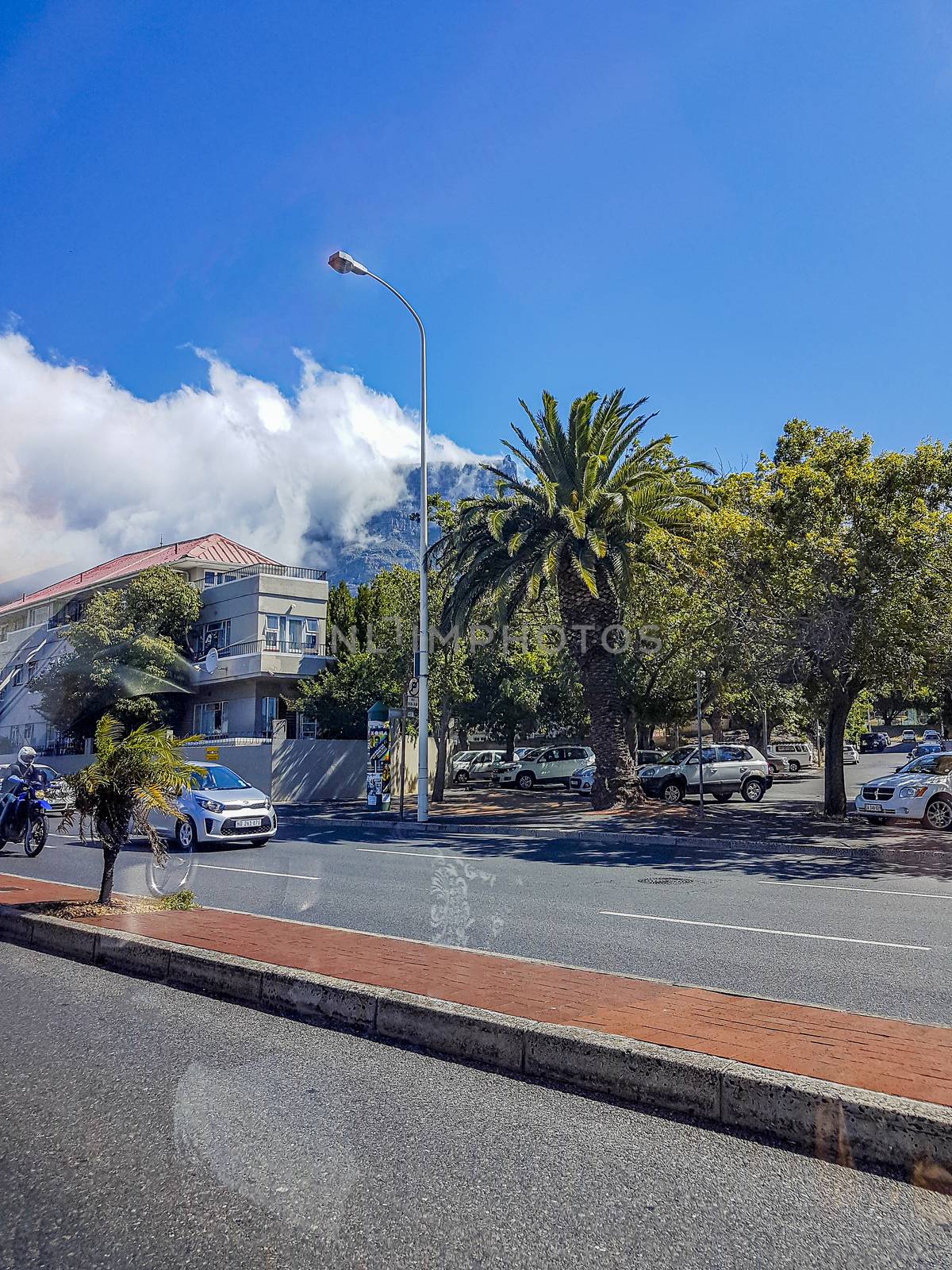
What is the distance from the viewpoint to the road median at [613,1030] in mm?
3895

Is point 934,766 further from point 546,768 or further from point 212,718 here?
point 212,718

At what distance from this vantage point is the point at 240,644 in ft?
137

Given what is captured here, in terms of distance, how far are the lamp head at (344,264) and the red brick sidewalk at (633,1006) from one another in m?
18.0

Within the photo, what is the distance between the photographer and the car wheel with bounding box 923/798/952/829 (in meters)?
19.2

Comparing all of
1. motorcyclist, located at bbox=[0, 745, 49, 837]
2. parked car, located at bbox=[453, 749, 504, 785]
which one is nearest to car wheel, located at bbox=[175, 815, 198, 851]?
motorcyclist, located at bbox=[0, 745, 49, 837]

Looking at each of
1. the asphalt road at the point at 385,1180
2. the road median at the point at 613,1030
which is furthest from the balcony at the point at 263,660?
the asphalt road at the point at 385,1180

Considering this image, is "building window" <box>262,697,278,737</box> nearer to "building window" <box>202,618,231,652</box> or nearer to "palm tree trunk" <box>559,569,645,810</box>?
"building window" <box>202,618,231,652</box>

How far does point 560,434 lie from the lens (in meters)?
24.6

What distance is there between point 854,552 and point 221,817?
12821 mm

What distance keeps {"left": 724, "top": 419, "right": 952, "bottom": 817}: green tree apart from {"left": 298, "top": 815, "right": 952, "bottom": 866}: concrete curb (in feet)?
Result: 14.5

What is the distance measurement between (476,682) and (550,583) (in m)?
15.4

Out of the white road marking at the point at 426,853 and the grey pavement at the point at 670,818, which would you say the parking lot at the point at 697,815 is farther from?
the white road marking at the point at 426,853

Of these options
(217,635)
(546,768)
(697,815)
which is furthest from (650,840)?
(217,635)

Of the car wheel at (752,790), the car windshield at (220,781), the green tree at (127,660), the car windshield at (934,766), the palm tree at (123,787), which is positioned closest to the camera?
the palm tree at (123,787)
